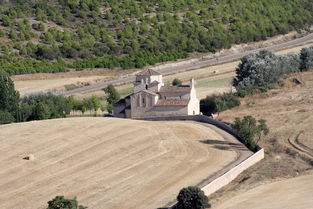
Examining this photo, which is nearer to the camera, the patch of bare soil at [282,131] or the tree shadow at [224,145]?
the patch of bare soil at [282,131]

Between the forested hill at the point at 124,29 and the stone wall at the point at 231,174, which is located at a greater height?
the forested hill at the point at 124,29

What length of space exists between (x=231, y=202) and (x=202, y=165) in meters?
10.4

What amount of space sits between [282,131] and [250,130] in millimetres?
5231

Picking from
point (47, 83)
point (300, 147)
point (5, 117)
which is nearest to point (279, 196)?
point (300, 147)

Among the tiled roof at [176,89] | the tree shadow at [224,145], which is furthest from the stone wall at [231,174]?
the tiled roof at [176,89]

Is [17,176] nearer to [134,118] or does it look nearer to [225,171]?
[225,171]

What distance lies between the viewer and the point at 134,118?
8788 cm

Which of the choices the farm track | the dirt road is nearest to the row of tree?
the dirt road

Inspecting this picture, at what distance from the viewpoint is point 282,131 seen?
76062 millimetres

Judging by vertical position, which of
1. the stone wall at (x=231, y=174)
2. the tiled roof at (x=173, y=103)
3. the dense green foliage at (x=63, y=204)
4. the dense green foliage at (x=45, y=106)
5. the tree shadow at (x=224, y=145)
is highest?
the tiled roof at (x=173, y=103)

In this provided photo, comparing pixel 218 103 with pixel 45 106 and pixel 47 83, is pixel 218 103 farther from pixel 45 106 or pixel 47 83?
pixel 47 83

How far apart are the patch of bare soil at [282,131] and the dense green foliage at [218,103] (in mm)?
930

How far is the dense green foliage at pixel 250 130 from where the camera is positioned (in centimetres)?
7206

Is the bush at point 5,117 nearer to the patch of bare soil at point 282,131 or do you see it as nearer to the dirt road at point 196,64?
the patch of bare soil at point 282,131
